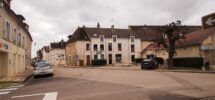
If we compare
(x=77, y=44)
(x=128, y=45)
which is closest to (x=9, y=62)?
(x=77, y=44)

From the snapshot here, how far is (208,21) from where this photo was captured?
4.05 m

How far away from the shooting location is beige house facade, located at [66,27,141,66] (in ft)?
194

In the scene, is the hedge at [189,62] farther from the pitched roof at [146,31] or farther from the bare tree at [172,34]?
the pitched roof at [146,31]

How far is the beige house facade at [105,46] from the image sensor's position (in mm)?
59031

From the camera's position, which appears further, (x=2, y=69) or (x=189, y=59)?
(x=189, y=59)

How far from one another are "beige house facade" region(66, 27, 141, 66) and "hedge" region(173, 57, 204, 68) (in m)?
23.9

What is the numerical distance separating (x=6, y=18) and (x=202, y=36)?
23797 millimetres

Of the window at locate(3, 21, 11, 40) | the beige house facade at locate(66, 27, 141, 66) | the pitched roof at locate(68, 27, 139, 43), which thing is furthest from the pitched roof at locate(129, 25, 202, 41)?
the window at locate(3, 21, 11, 40)

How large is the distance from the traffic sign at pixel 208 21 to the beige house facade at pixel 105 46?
179 ft

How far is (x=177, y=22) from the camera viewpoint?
114 ft

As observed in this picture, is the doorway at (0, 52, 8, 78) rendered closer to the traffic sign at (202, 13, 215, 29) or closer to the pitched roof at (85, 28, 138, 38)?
the traffic sign at (202, 13, 215, 29)

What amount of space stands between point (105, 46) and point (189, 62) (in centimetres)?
2924

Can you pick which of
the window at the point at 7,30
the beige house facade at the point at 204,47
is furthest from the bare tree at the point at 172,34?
the window at the point at 7,30

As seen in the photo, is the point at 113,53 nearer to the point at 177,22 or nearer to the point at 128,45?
Answer: the point at 128,45
